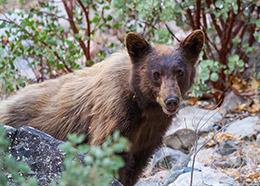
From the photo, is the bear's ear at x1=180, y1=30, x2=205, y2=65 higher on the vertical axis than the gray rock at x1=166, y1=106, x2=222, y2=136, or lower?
higher

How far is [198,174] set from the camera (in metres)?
4.69

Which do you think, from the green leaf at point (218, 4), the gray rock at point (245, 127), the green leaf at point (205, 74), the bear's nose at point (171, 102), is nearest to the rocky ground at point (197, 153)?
the gray rock at point (245, 127)

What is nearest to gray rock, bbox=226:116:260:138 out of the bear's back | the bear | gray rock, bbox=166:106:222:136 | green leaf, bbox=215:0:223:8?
gray rock, bbox=166:106:222:136

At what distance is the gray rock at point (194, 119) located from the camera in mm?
6754

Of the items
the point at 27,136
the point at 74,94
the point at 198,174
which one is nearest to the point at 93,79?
the point at 74,94

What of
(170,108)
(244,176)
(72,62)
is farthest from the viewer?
(72,62)

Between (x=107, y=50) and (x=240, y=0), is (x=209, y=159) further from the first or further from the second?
(x=107, y=50)

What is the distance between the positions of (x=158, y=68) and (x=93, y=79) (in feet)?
3.21

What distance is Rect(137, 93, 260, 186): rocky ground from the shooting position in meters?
4.86

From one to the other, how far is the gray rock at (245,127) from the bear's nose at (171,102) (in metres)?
2.65

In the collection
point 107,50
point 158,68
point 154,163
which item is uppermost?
point 158,68

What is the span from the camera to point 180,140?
6652mm

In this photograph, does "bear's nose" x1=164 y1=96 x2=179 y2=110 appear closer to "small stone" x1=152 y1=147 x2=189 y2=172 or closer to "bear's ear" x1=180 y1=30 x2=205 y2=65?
"bear's ear" x1=180 y1=30 x2=205 y2=65

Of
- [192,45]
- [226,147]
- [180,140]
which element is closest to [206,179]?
[192,45]
